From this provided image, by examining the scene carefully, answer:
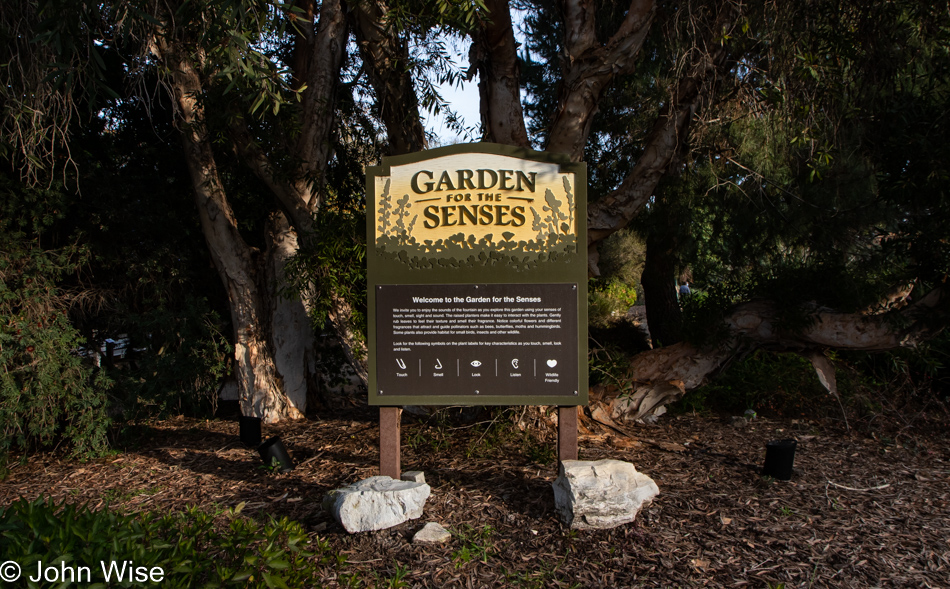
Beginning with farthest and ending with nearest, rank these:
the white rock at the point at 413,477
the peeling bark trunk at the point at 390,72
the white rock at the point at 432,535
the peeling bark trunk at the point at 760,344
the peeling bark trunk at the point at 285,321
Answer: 1. the peeling bark trunk at the point at 285,321
2. the peeling bark trunk at the point at 760,344
3. the peeling bark trunk at the point at 390,72
4. the white rock at the point at 413,477
5. the white rock at the point at 432,535

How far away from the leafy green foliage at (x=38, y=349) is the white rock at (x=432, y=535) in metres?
3.42

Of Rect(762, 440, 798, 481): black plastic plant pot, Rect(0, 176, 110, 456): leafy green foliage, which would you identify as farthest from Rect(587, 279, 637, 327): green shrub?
Rect(0, 176, 110, 456): leafy green foliage

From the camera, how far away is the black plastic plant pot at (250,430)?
5469 millimetres

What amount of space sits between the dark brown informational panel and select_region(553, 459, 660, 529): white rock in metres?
0.50

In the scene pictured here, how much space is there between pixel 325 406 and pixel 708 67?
17.5ft

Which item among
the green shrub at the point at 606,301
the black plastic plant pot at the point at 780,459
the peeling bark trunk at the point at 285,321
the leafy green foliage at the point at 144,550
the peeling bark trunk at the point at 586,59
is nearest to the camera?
the leafy green foliage at the point at 144,550

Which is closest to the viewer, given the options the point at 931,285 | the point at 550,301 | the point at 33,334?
the point at 550,301

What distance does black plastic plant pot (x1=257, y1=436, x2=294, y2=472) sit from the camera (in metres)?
4.94

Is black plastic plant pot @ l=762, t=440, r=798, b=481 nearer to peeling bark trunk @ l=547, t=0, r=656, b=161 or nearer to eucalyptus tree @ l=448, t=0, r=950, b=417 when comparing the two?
eucalyptus tree @ l=448, t=0, r=950, b=417

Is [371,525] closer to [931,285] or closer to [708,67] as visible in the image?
[708,67]

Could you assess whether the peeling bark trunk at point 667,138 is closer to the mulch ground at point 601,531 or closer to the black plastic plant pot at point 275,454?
the mulch ground at point 601,531

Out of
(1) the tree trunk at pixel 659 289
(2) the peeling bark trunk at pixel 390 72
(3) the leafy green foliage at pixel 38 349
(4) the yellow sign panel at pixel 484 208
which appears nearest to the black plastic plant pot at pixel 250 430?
(3) the leafy green foliage at pixel 38 349

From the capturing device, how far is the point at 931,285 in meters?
5.83

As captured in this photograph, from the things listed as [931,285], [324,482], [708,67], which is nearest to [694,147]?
[708,67]
